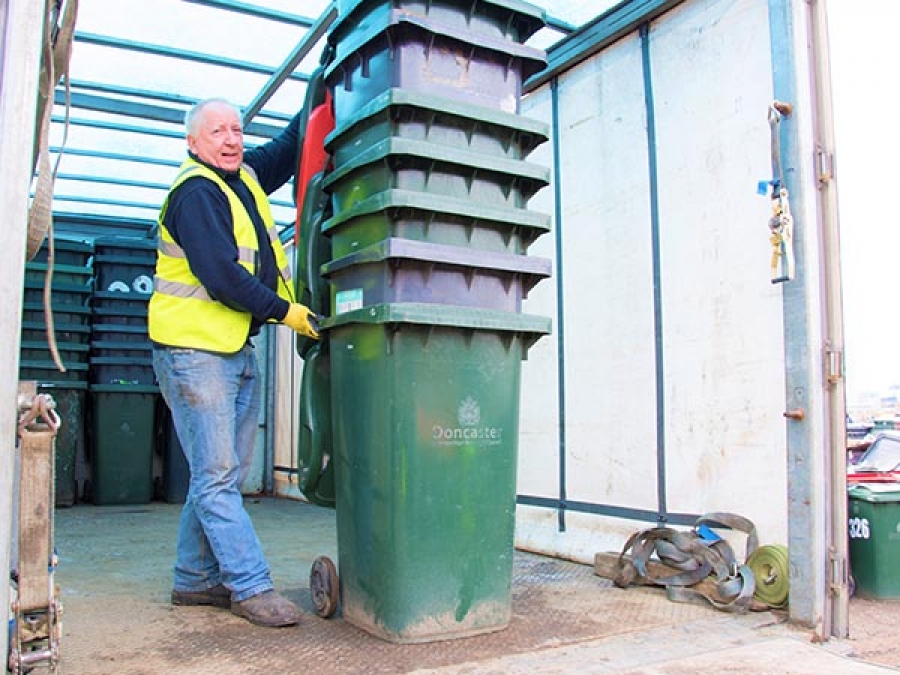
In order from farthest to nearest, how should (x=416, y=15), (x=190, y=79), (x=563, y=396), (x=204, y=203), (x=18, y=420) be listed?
(x=190, y=79)
(x=563, y=396)
(x=204, y=203)
(x=416, y=15)
(x=18, y=420)

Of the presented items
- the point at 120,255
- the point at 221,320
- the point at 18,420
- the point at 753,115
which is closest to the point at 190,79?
the point at 120,255

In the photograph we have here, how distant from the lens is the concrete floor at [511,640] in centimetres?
218

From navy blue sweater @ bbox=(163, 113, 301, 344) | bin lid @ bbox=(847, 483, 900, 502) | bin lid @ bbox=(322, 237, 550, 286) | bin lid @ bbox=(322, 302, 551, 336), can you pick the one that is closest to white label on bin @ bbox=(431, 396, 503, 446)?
bin lid @ bbox=(322, 302, 551, 336)

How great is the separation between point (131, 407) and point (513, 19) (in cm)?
547

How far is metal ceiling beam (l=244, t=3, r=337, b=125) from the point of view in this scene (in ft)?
13.7

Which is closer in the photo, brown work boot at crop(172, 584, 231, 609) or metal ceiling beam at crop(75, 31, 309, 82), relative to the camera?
brown work boot at crop(172, 584, 231, 609)

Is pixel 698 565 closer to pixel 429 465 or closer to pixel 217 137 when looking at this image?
pixel 429 465

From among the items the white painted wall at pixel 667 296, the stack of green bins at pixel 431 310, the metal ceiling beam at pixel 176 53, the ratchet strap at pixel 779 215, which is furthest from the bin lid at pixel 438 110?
the metal ceiling beam at pixel 176 53

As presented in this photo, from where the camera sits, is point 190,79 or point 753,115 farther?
point 190,79

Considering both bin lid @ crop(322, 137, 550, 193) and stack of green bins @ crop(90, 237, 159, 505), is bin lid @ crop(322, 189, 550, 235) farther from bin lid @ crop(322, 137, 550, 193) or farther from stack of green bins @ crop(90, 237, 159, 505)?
stack of green bins @ crop(90, 237, 159, 505)

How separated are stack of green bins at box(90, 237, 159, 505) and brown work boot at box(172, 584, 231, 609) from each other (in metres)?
4.36

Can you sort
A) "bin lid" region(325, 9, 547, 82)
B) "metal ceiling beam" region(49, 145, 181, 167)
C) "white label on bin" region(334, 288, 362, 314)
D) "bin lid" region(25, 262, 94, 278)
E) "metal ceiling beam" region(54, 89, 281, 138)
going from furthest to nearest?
1. "bin lid" region(25, 262, 94, 278)
2. "metal ceiling beam" region(49, 145, 181, 167)
3. "metal ceiling beam" region(54, 89, 281, 138)
4. "white label on bin" region(334, 288, 362, 314)
5. "bin lid" region(325, 9, 547, 82)

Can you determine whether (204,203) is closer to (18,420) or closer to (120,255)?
(18,420)

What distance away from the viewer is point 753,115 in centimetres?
315
